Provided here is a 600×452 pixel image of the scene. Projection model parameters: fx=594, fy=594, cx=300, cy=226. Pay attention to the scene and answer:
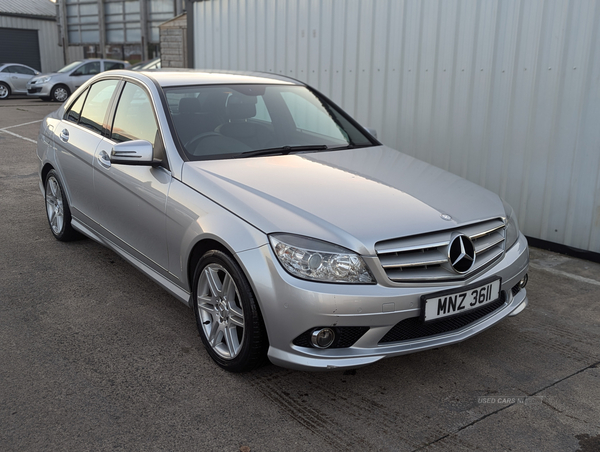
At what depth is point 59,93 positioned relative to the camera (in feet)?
67.6

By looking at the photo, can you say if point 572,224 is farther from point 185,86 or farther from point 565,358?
point 185,86

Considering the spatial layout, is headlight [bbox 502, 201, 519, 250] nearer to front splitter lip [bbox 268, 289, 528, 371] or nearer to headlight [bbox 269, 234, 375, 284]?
front splitter lip [bbox 268, 289, 528, 371]

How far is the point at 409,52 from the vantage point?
21.3 ft

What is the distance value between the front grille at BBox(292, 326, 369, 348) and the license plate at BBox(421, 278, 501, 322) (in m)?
0.32

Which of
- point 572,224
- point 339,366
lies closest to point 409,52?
point 572,224

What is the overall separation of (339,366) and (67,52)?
33117 millimetres

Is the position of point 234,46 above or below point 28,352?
above

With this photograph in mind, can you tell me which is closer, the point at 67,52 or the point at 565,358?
the point at 565,358

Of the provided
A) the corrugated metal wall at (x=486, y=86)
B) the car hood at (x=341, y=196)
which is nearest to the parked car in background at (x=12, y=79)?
the corrugated metal wall at (x=486, y=86)

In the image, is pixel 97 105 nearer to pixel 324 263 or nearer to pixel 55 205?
pixel 55 205

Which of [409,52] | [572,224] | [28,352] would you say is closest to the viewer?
[28,352]

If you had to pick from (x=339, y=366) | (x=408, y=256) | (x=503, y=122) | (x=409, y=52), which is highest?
(x=409, y=52)

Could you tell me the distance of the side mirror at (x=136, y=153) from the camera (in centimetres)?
360

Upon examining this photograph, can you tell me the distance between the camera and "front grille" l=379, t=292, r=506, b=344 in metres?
2.88
